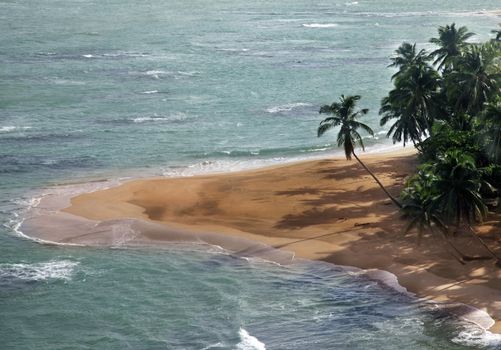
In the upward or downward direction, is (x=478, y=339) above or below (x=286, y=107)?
below

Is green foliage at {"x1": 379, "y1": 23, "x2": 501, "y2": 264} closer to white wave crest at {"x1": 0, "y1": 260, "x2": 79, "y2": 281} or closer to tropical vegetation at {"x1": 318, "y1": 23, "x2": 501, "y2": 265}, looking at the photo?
tropical vegetation at {"x1": 318, "y1": 23, "x2": 501, "y2": 265}

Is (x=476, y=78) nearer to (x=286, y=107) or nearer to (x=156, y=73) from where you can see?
(x=286, y=107)

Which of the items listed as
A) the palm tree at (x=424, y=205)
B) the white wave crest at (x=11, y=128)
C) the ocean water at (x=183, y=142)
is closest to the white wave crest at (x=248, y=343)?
the ocean water at (x=183, y=142)

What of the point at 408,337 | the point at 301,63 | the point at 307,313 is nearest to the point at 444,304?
the point at 408,337

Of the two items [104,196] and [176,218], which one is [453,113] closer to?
[176,218]

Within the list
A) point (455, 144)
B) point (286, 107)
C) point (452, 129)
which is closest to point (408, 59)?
point (452, 129)
